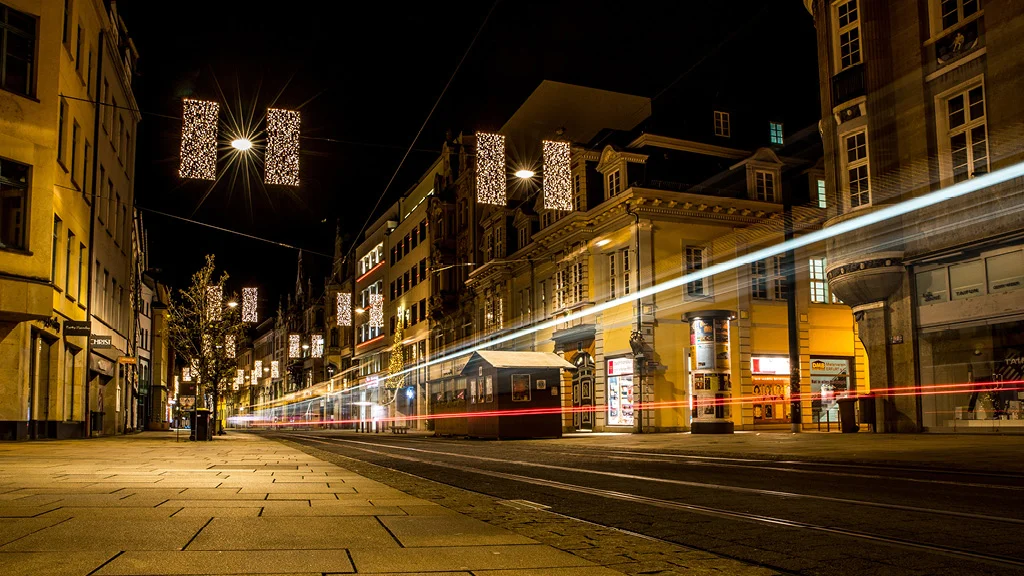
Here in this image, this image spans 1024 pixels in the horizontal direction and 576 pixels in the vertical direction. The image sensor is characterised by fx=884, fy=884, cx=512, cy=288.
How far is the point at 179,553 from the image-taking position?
5.31 m

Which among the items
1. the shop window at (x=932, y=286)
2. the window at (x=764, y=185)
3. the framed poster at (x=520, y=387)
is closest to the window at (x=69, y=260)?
the framed poster at (x=520, y=387)

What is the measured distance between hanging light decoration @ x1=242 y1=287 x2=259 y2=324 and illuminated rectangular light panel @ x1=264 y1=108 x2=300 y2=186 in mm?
24554

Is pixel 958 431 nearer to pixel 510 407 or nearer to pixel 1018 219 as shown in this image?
pixel 1018 219

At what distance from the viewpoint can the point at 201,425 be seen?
31766 millimetres

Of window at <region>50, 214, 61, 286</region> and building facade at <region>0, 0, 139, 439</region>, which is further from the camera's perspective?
window at <region>50, 214, 61, 286</region>

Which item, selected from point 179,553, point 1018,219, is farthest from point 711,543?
point 1018,219

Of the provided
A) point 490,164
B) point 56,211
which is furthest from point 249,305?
point 490,164

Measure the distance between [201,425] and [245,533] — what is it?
27360 mm

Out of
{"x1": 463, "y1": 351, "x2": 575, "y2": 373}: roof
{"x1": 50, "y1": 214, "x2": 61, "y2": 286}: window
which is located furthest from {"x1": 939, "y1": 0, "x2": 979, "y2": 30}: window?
{"x1": 50, "y1": 214, "x2": 61, "y2": 286}: window

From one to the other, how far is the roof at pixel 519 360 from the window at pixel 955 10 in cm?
1698

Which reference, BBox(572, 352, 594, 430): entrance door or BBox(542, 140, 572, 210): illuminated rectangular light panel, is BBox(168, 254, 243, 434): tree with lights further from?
BBox(542, 140, 572, 210): illuminated rectangular light panel

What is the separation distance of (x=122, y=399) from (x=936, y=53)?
119ft

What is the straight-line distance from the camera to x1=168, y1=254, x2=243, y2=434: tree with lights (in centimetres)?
3653

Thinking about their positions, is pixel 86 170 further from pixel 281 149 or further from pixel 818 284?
pixel 818 284
